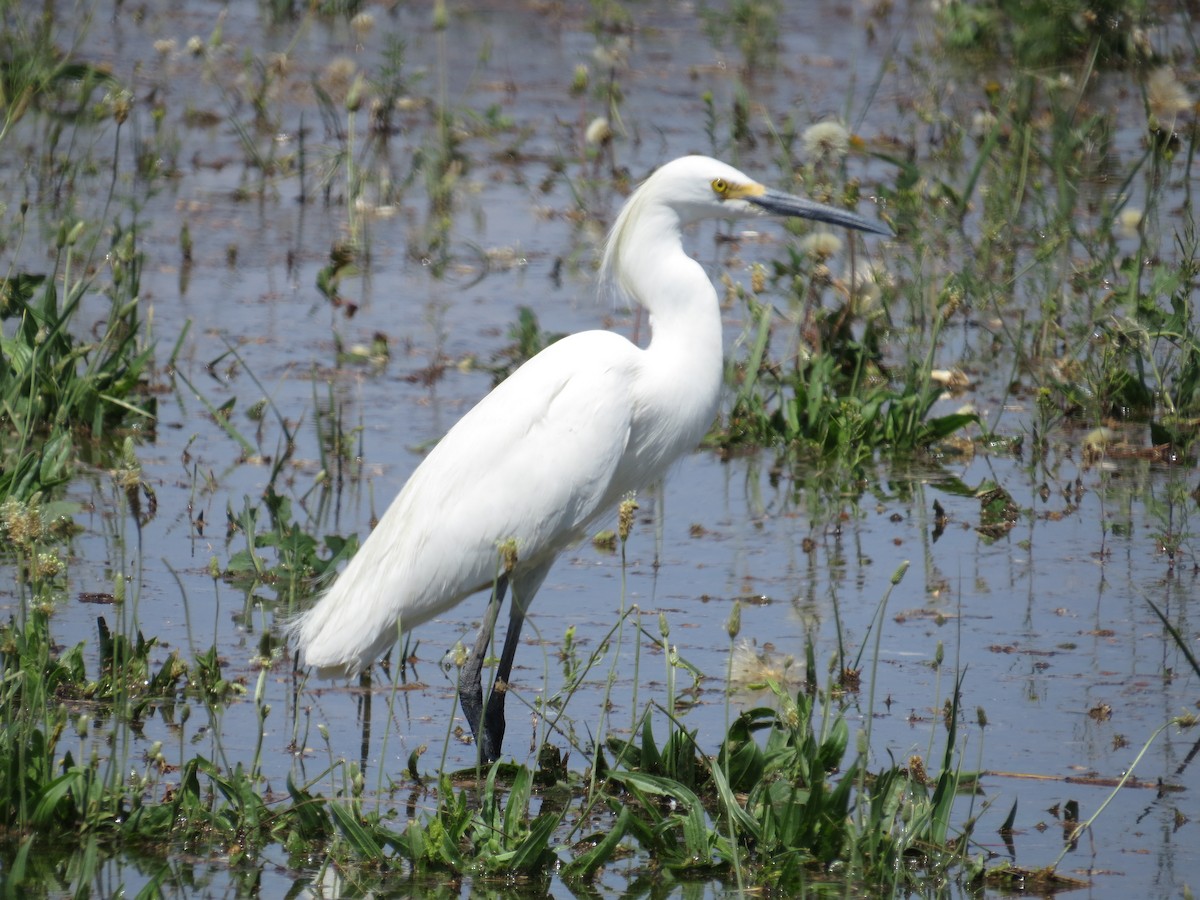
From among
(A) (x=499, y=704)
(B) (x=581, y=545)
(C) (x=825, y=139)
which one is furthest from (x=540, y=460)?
(C) (x=825, y=139)

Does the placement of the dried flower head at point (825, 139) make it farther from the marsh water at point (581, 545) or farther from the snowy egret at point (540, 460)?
the snowy egret at point (540, 460)

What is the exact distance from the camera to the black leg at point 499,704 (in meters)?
3.99

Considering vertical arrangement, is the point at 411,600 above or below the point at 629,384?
below

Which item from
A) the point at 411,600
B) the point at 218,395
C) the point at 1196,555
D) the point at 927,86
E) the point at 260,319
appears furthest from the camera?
the point at 927,86

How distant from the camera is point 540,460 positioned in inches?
163

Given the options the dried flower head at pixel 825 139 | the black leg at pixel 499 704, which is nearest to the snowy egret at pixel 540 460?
the black leg at pixel 499 704

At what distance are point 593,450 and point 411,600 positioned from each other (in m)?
0.57

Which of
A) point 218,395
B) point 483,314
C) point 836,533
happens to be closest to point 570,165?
point 483,314

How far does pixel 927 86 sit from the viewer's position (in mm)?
9812

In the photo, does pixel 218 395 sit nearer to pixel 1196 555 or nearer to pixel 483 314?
pixel 483 314

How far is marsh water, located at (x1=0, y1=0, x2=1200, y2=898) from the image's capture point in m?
4.00

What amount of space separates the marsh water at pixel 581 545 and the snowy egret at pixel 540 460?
21 centimetres

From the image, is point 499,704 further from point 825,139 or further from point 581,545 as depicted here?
point 825,139

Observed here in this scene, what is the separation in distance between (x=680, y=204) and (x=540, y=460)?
799 mm
